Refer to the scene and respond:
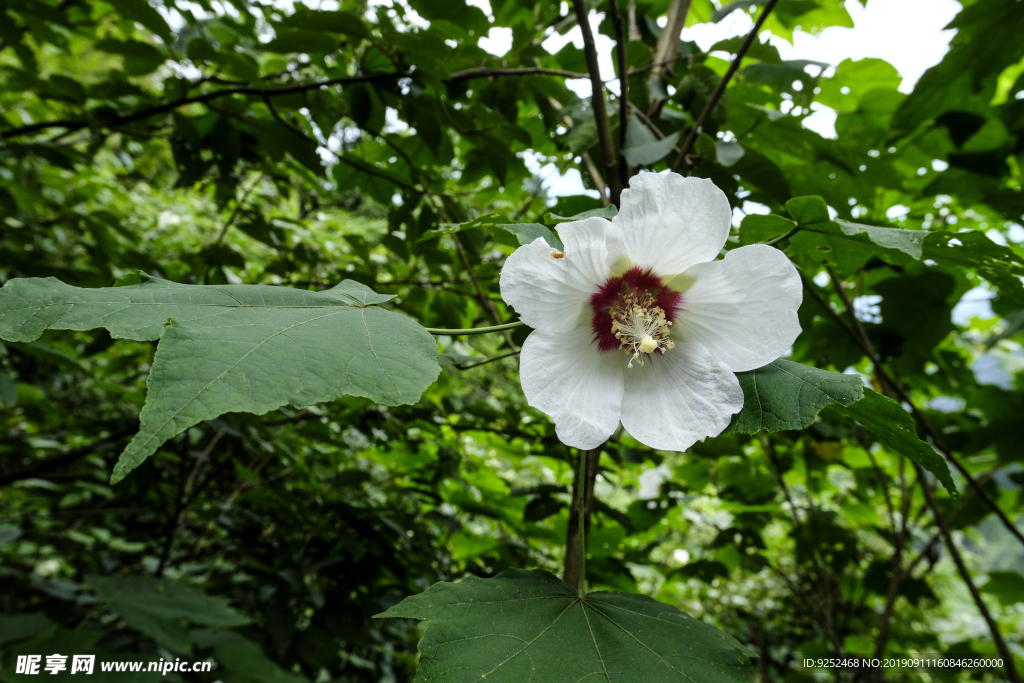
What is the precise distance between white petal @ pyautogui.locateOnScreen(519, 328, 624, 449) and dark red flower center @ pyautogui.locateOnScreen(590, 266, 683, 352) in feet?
0.08

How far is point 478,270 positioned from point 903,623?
4390 mm

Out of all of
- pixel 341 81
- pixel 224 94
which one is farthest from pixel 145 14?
pixel 341 81

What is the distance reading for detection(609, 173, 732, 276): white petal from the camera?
31.5 inches

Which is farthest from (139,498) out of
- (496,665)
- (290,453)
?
(496,665)

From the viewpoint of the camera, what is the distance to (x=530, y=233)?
2.70 ft

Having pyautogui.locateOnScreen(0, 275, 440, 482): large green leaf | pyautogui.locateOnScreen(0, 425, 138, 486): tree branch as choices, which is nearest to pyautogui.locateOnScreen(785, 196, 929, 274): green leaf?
pyautogui.locateOnScreen(0, 275, 440, 482): large green leaf

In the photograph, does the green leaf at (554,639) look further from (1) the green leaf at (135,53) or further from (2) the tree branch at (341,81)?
(1) the green leaf at (135,53)

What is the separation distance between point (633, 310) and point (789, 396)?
0.25 metres

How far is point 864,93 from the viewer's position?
6.76 ft

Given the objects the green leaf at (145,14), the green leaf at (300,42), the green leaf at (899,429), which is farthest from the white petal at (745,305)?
the green leaf at (145,14)

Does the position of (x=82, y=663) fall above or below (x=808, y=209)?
below

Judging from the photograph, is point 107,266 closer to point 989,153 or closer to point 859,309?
point 859,309

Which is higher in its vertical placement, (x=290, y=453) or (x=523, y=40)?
(x=523, y=40)

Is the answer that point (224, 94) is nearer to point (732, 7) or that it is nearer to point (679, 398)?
point (732, 7)
